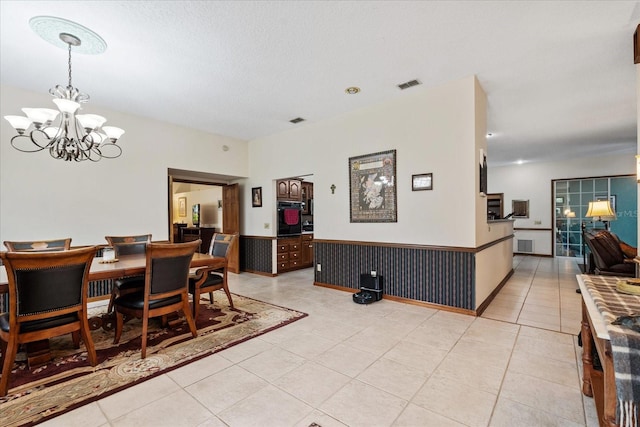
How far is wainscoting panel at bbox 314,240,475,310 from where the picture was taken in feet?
11.4

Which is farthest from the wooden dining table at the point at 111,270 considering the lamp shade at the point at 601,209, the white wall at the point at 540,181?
the white wall at the point at 540,181

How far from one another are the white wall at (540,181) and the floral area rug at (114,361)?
8.16m

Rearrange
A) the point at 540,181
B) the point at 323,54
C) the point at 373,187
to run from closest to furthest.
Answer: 1. the point at 323,54
2. the point at 373,187
3. the point at 540,181

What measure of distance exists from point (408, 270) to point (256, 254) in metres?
3.42

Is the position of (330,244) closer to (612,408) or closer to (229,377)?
(229,377)

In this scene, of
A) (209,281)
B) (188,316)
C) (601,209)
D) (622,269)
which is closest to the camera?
(188,316)

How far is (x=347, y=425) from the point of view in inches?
64.9

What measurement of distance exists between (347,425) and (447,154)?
3.06 meters

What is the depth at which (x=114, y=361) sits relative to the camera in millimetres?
2396

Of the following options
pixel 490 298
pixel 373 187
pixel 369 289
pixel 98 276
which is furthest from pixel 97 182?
pixel 490 298

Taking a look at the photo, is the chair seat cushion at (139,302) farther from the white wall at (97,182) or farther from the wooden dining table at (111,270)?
the white wall at (97,182)

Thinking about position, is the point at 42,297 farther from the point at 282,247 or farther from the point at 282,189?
the point at 282,189

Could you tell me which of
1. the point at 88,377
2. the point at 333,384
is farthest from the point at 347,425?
the point at 88,377

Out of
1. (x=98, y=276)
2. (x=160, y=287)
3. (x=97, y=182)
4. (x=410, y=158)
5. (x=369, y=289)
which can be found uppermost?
(x=410, y=158)
